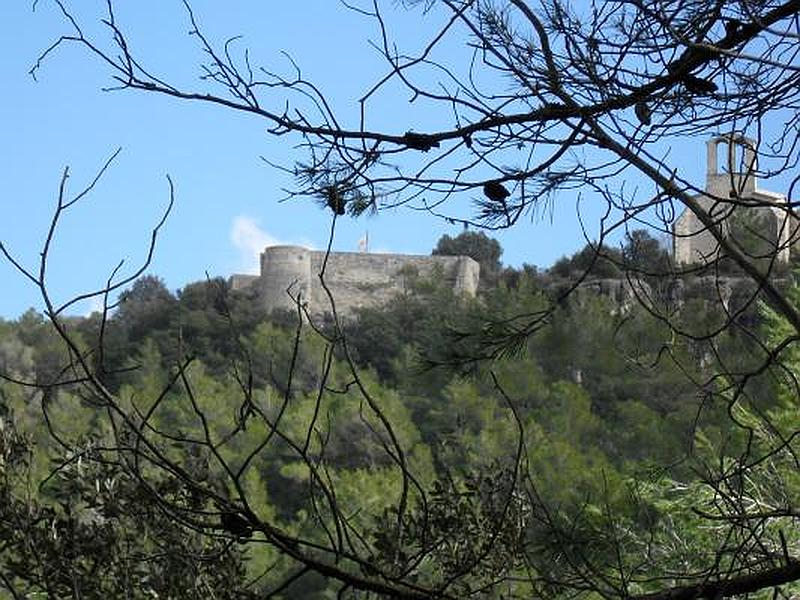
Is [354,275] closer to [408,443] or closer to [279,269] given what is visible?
[279,269]

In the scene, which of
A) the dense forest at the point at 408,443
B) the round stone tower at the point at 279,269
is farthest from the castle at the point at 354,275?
the dense forest at the point at 408,443

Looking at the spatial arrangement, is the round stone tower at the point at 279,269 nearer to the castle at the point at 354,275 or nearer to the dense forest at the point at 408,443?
the castle at the point at 354,275

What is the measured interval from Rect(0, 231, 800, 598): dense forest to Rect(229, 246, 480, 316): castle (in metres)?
1.09

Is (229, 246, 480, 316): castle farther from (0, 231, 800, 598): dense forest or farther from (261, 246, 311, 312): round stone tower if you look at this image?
(0, 231, 800, 598): dense forest

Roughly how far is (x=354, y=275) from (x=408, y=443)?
21.3 meters

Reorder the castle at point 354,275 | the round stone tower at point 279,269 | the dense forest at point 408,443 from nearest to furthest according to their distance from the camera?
1. the dense forest at point 408,443
2. the round stone tower at point 279,269
3. the castle at point 354,275

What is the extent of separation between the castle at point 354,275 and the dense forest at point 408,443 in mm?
1091

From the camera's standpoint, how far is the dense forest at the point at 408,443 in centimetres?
203

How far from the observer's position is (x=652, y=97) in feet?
6.95

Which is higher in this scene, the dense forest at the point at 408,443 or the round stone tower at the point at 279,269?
the round stone tower at the point at 279,269

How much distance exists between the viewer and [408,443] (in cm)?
2766

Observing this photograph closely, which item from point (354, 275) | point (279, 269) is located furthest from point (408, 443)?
point (354, 275)

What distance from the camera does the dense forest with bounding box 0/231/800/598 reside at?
79.7 inches

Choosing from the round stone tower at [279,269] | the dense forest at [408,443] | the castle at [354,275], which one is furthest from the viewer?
the castle at [354,275]
